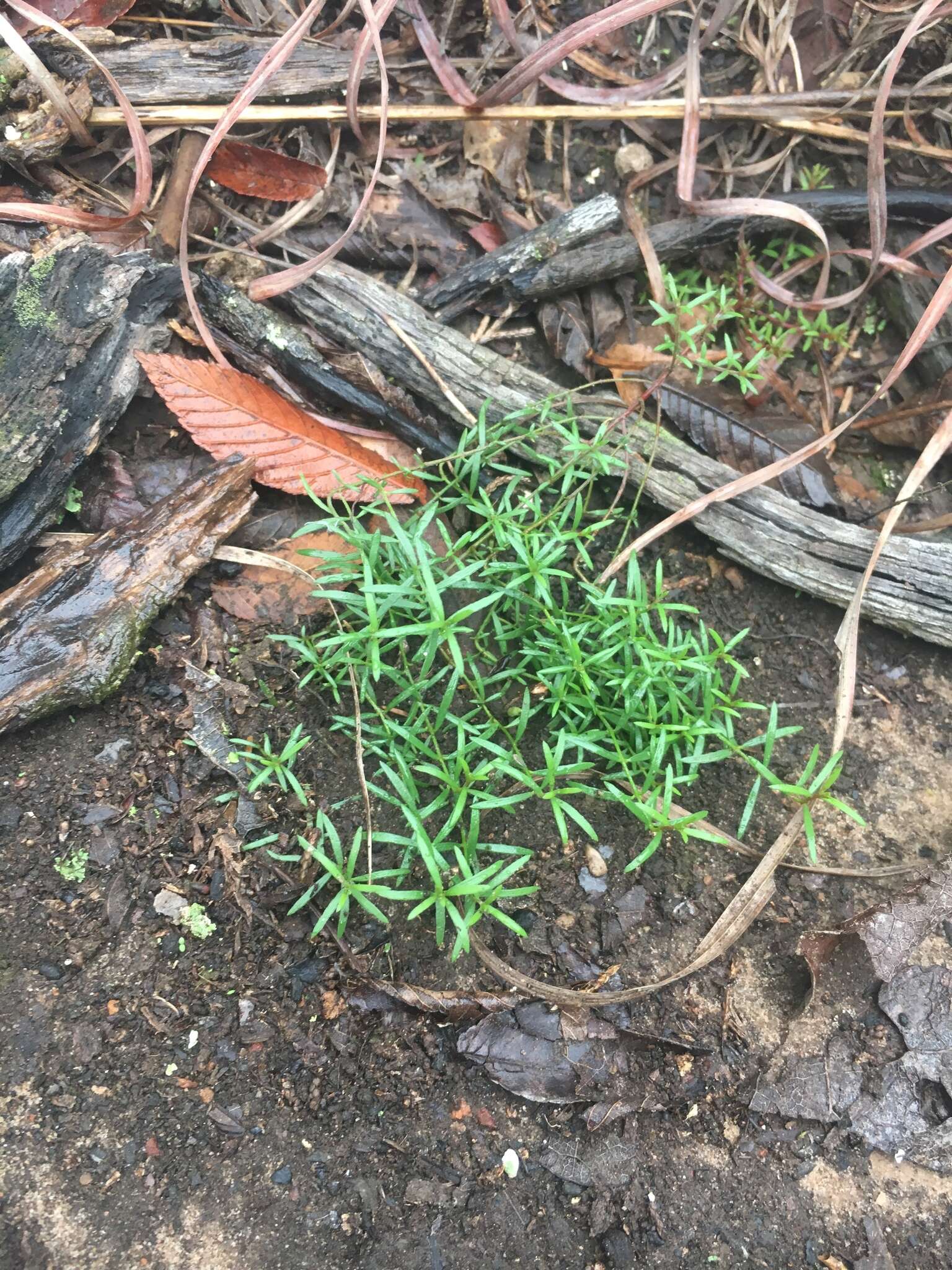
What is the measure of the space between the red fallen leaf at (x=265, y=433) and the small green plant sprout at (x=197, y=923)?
1179mm

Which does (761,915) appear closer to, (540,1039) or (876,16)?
(540,1039)

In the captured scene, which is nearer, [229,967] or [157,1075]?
[157,1075]

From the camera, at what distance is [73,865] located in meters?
2.03

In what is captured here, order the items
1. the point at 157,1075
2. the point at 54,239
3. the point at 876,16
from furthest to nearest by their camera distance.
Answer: the point at 876,16 → the point at 54,239 → the point at 157,1075

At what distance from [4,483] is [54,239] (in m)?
0.82

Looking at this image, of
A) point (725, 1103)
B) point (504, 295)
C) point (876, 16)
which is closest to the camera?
point (725, 1103)

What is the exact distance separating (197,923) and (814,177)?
10.7 ft

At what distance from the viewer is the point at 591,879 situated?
7.19ft

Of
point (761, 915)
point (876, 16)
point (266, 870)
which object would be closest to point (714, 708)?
point (761, 915)

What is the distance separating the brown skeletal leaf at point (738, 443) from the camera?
277 centimetres

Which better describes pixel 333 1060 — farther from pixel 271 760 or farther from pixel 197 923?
pixel 271 760

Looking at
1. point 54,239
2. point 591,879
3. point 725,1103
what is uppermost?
point 54,239

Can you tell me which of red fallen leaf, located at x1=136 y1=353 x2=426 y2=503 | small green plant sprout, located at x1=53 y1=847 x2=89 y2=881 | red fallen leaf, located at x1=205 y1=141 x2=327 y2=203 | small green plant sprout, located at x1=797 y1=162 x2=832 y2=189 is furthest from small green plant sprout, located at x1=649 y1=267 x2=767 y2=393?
small green plant sprout, located at x1=53 y1=847 x2=89 y2=881

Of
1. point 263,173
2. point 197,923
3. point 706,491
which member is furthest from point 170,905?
point 263,173
